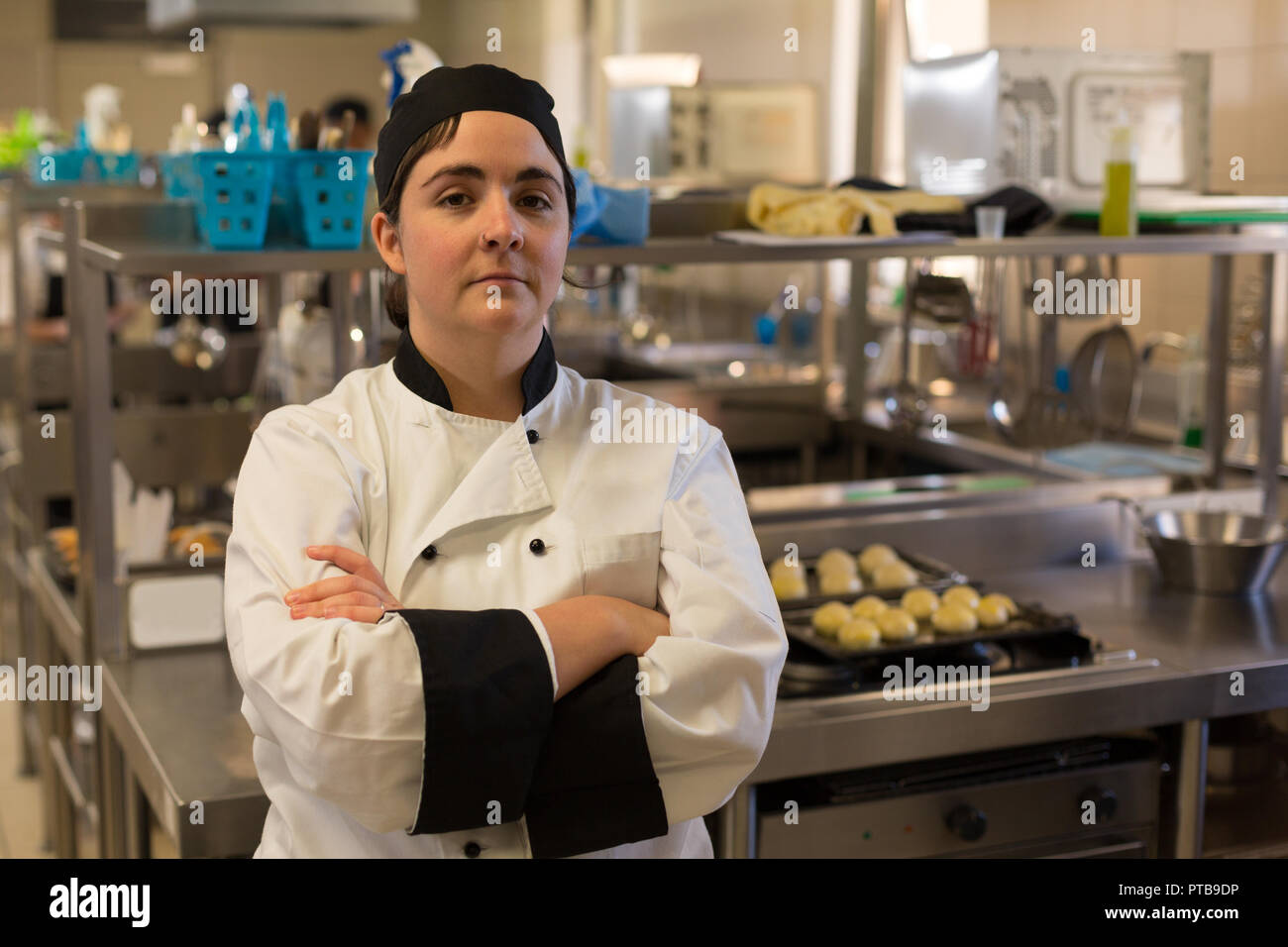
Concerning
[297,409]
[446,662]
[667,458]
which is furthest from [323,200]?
[446,662]

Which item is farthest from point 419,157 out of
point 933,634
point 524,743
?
point 933,634

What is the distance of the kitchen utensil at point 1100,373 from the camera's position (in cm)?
262

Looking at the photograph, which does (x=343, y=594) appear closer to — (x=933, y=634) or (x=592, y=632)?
(x=592, y=632)

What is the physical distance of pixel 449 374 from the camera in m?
1.28

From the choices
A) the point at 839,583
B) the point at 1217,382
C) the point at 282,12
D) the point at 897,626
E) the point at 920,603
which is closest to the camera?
the point at 897,626

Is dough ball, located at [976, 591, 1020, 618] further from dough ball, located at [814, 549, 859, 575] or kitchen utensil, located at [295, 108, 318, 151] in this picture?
kitchen utensil, located at [295, 108, 318, 151]

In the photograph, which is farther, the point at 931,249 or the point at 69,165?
the point at 69,165

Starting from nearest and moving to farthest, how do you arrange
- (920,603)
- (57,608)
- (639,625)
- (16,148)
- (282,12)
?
(639,625) → (920,603) → (57,608) → (282,12) → (16,148)

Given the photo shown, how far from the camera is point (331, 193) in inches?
69.8

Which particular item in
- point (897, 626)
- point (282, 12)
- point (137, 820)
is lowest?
point (137, 820)

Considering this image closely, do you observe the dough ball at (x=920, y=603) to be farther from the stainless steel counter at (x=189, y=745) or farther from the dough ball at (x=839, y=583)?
the stainless steel counter at (x=189, y=745)

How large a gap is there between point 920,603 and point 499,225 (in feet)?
3.50

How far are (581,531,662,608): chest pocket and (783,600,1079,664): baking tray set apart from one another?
630mm
